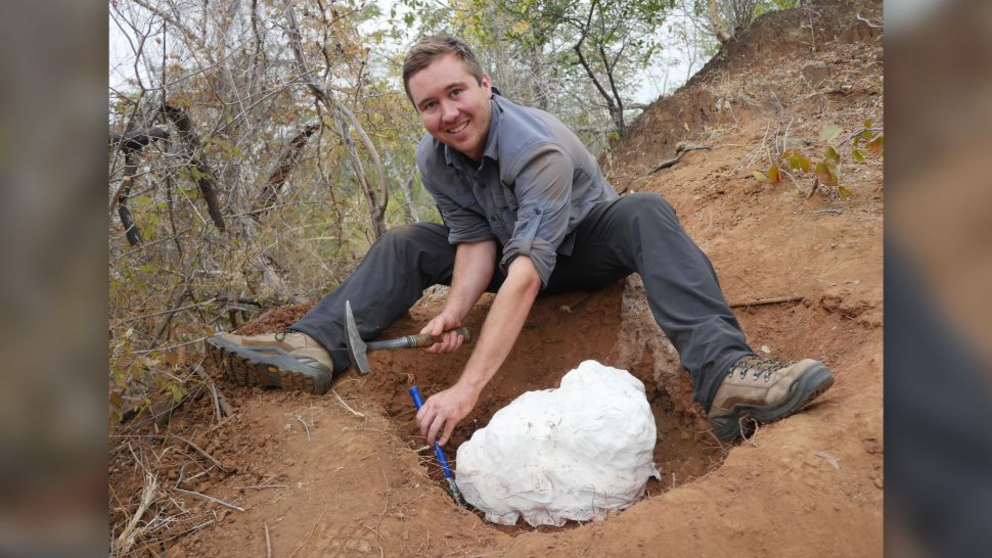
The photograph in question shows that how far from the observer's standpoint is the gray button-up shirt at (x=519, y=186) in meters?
2.96

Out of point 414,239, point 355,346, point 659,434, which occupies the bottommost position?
point 659,434

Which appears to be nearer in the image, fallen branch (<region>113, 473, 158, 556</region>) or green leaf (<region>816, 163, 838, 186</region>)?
fallen branch (<region>113, 473, 158, 556</region>)

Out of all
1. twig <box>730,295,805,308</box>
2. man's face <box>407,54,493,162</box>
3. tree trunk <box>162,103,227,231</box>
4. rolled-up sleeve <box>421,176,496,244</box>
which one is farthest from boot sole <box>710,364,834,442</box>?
tree trunk <box>162,103,227,231</box>

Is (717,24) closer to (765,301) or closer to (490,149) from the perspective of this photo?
(765,301)

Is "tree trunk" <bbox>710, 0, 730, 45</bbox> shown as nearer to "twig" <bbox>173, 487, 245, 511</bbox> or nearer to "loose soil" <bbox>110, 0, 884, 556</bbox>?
"loose soil" <bbox>110, 0, 884, 556</bbox>

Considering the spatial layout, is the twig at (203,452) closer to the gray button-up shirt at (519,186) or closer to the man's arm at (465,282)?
the man's arm at (465,282)

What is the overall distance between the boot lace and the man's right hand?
4.18 feet

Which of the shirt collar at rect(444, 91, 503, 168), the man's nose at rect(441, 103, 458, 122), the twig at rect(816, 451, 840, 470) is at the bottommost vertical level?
the twig at rect(816, 451, 840, 470)

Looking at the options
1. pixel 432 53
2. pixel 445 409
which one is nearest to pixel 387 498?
pixel 445 409

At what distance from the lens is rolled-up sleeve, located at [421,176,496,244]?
3482 millimetres

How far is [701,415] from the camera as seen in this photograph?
3.03 meters

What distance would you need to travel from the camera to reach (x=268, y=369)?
3045 mm

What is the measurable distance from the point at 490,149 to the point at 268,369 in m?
1.32
